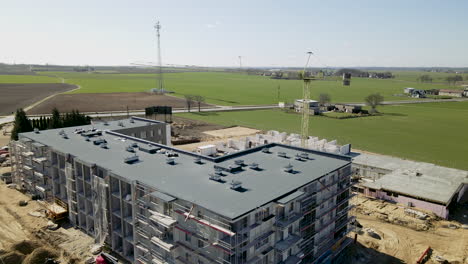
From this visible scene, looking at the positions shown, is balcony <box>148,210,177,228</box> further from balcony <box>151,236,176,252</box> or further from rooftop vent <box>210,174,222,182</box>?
rooftop vent <box>210,174,222,182</box>

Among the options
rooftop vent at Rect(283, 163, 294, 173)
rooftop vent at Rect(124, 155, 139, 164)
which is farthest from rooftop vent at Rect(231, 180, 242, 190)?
rooftop vent at Rect(124, 155, 139, 164)

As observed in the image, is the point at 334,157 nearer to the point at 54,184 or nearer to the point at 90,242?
the point at 90,242

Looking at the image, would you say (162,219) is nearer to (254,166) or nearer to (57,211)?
(254,166)

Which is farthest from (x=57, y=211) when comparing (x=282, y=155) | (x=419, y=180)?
(x=419, y=180)

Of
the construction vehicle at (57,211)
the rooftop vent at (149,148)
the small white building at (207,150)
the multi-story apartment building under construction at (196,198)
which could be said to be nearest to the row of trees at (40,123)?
the multi-story apartment building under construction at (196,198)

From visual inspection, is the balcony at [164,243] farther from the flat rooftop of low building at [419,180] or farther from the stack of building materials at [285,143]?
the stack of building materials at [285,143]

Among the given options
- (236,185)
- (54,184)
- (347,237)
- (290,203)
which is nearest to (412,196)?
(347,237)
